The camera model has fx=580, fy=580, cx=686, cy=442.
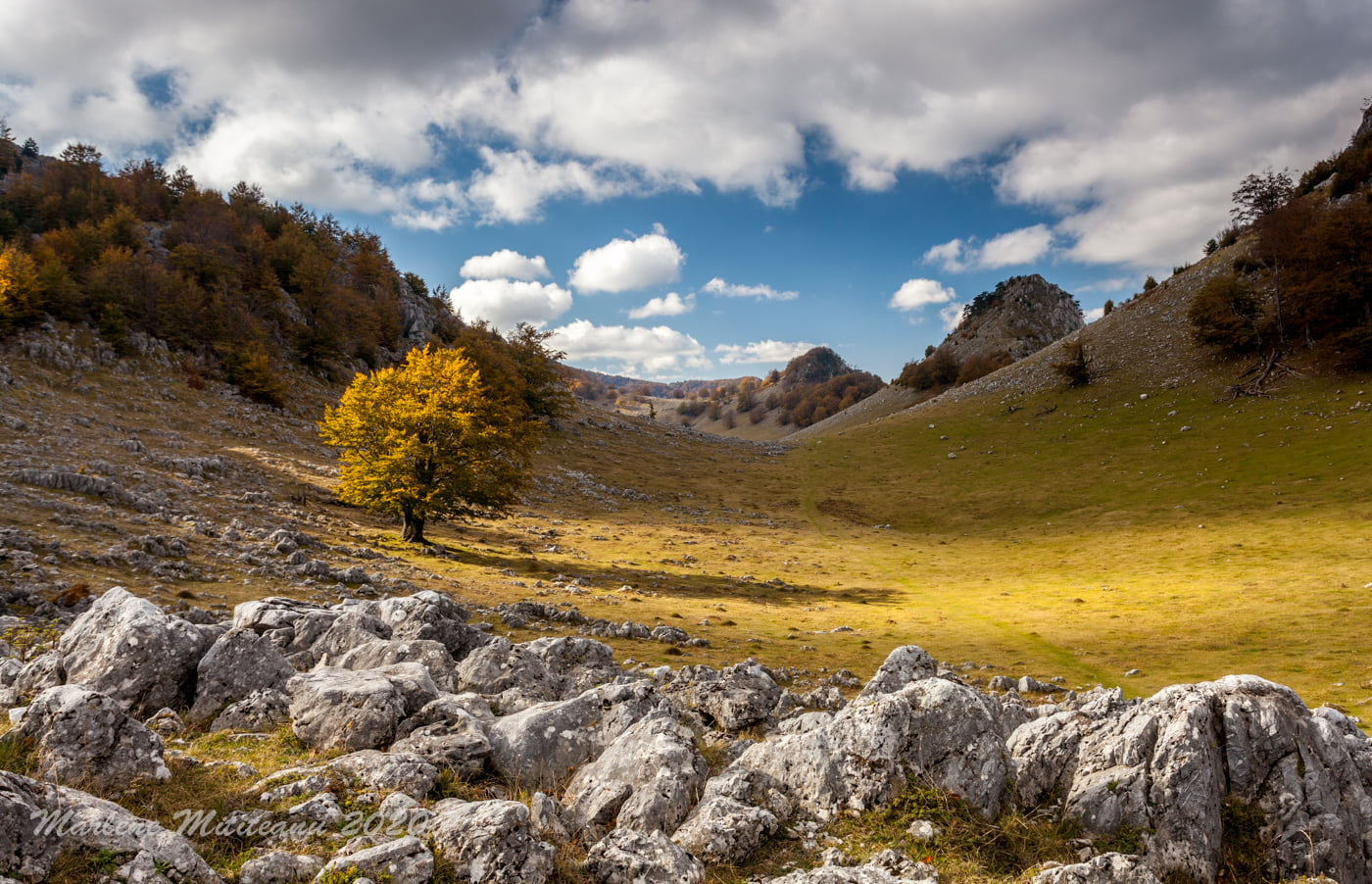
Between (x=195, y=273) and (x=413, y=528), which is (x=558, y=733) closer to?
(x=413, y=528)

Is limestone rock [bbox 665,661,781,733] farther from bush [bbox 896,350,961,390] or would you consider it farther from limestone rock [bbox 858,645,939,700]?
bush [bbox 896,350,961,390]

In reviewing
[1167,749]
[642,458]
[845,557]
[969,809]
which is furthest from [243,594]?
[642,458]

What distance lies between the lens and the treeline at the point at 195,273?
53312mm

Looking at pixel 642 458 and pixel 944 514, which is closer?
pixel 944 514

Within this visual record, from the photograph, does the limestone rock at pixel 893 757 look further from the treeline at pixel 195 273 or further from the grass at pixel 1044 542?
the treeline at pixel 195 273

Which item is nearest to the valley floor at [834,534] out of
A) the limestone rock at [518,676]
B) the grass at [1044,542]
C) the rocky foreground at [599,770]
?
the grass at [1044,542]

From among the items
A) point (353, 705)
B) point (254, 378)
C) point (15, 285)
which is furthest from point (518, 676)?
point (15, 285)

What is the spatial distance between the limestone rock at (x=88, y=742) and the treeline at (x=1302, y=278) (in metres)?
86.9

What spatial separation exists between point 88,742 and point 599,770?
252 inches

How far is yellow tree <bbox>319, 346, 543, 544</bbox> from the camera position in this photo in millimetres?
31734

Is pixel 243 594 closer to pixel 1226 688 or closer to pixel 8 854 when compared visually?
pixel 8 854

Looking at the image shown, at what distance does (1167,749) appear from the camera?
7914 millimetres

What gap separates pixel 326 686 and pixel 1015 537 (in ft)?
165

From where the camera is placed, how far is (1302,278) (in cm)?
6406
